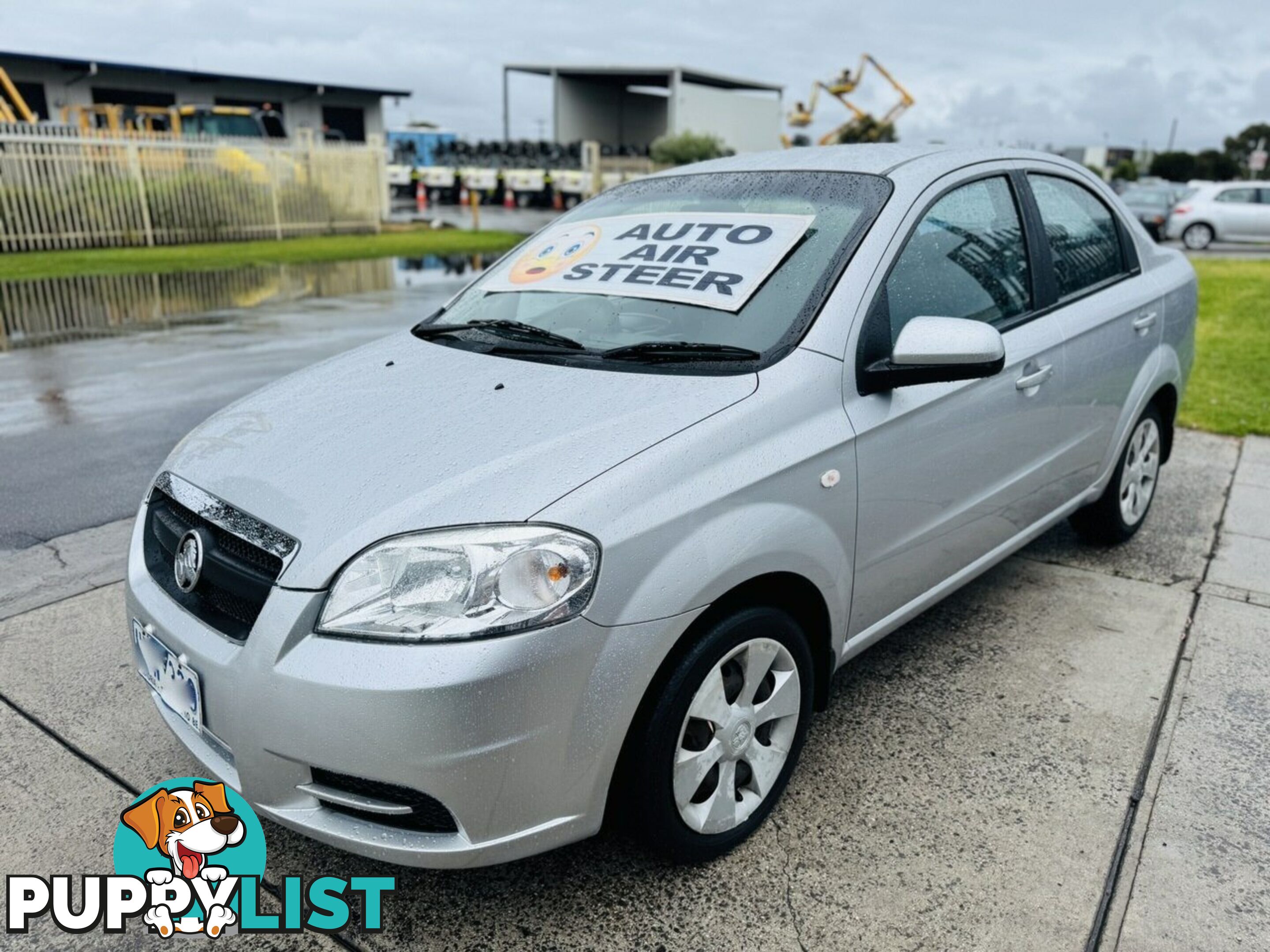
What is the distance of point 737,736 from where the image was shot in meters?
2.31

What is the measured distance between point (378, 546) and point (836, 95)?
151ft

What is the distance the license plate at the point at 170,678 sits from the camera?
2.12 metres

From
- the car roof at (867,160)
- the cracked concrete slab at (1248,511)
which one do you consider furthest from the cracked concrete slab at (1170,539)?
the car roof at (867,160)

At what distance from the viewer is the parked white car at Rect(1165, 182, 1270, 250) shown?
20984 mm

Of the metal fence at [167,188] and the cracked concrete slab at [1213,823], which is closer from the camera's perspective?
the cracked concrete slab at [1213,823]

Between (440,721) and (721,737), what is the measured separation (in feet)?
2.41

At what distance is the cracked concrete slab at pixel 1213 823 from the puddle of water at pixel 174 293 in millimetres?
9237

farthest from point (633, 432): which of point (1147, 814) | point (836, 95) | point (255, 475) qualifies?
point (836, 95)

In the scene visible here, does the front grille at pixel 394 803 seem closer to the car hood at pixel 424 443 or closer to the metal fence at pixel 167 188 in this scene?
the car hood at pixel 424 443

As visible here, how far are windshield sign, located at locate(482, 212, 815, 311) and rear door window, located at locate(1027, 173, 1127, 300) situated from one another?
1238 millimetres

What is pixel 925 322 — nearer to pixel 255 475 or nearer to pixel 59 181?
pixel 255 475

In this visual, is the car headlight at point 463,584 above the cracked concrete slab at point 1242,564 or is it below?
above

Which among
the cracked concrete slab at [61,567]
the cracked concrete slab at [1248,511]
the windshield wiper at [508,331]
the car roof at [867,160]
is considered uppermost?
the car roof at [867,160]

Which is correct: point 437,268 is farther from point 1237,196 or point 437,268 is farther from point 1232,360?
point 1237,196
